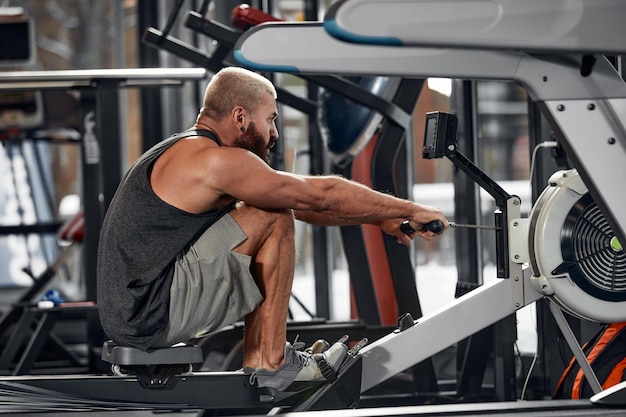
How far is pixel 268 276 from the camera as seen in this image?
2.77 metres

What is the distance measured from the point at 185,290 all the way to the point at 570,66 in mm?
1154

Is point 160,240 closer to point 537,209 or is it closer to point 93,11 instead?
point 537,209

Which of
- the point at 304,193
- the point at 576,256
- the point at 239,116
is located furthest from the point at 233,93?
the point at 576,256

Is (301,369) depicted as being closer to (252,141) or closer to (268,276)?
(268,276)

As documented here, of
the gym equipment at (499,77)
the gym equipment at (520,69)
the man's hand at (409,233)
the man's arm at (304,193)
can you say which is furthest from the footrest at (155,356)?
the gym equipment at (520,69)

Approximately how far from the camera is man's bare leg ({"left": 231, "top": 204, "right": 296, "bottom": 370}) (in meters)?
2.73

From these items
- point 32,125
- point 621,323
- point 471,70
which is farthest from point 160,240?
point 32,125

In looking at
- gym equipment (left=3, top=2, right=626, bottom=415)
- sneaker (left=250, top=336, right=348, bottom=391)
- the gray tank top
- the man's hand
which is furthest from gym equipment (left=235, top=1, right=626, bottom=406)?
sneaker (left=250, top=336, right=348, bottom=391)

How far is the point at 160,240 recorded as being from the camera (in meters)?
2.62

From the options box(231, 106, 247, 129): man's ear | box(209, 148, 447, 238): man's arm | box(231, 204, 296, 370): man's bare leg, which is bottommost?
box(231, 204, 296, 370): man's bare leg

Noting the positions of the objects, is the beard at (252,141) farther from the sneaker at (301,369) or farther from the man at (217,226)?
the sneaker at (301,369)

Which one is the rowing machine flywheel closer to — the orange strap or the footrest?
the orange strap

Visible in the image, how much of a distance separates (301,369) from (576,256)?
83 centimetres

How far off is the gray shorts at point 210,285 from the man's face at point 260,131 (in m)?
0.21
